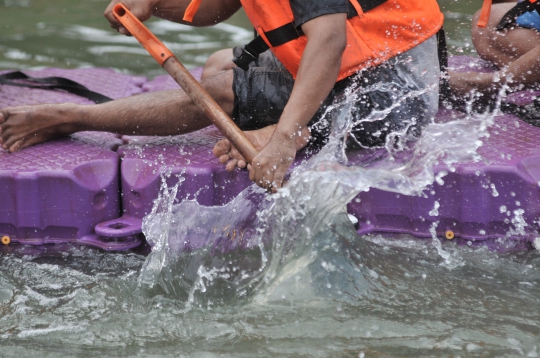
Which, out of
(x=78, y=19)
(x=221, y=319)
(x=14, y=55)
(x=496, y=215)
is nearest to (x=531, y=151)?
(x=496, y=215)

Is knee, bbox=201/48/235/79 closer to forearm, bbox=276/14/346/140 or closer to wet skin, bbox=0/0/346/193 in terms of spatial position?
wet skin, bbox=0/0/346/193

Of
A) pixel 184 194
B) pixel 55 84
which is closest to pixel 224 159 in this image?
pixel 184 194

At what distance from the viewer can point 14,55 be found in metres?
4.48

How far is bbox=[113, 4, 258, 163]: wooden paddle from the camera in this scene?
7.11ft

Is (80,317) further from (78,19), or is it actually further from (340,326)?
(78,19)

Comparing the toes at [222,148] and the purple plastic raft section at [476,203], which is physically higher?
the toes at [222,148]

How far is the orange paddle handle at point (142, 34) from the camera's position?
7.61 feet

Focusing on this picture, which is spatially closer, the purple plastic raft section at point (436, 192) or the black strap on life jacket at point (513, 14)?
the purple plastic raft section at point (436, 192)

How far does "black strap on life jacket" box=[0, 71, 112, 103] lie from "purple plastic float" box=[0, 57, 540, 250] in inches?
24.9

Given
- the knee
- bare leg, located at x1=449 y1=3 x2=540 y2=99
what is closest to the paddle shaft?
the knee

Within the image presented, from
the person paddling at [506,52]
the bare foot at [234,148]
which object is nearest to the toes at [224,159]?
the bare foot at [234,148]

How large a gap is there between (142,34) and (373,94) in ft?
2.56

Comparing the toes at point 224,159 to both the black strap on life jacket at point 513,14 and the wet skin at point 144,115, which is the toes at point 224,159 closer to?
the wet skin at point 144,115

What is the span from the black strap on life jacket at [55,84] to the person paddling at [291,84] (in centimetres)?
48
